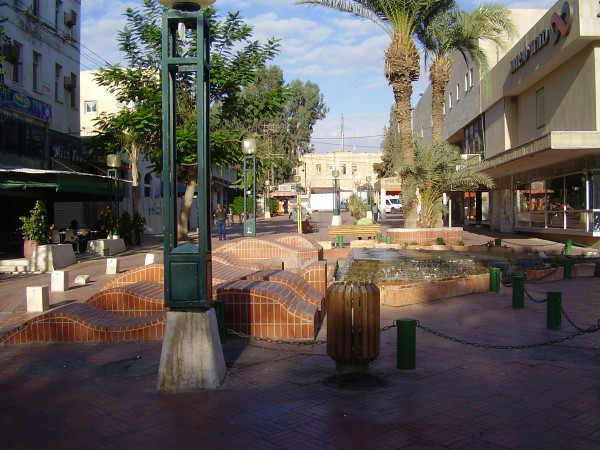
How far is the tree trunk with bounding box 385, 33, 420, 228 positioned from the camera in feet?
72.1

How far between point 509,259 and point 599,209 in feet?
20.5

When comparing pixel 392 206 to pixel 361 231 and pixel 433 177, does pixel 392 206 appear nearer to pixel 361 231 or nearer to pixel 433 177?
pixel 361 231

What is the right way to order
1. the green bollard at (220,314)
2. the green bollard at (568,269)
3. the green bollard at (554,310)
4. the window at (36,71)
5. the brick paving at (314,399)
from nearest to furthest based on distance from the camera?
the brick paving at (314,399), the green bollard at (220,314), the green bollard at (554,310), the green bollard at (568,269), the window at (36,71)

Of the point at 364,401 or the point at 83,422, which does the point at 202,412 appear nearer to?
the point at 83,422

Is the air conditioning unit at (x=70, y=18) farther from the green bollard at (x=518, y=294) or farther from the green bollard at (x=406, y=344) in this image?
the green bollard at (x=406, y=344)

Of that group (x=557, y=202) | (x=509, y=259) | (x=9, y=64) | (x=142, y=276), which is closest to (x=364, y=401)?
(x=142, y=276)

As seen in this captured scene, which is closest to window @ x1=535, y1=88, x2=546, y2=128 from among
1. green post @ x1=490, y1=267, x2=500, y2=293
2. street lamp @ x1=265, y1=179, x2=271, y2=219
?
green post @ x1=490, y1=267, x2=500, y2=293

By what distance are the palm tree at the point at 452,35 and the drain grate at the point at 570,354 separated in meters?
19.5

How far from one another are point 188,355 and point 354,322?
1577 mm

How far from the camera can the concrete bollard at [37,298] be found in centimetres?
994

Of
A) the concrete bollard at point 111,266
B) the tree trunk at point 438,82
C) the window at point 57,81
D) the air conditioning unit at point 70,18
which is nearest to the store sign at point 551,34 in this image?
the tree trunk at point 438,82

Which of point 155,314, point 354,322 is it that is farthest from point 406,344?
point 155,314

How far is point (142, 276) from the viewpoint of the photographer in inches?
381

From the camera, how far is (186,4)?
18.7ft
